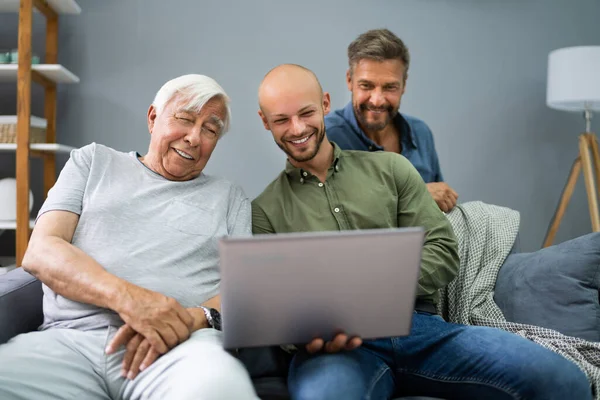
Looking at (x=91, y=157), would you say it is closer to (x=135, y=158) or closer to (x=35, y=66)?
(x=135, y=158)

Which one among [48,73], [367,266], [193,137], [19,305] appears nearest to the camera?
[367,266]

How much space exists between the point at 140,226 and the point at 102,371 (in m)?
0.34

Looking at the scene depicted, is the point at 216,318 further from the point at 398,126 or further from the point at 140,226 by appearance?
the point at 398,126

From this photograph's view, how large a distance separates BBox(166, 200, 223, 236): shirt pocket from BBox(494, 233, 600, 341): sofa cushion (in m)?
0.82

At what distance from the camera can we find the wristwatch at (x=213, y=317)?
1156 millimetres

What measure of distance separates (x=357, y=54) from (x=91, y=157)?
109 cm

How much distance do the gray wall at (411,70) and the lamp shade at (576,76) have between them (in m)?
0.36

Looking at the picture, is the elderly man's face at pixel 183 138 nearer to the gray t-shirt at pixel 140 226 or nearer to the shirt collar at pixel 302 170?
the gray t-shirt at pixel 140 226

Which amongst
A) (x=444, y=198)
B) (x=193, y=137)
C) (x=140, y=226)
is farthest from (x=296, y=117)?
(x=444, y=198)

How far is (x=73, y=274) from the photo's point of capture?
1.11 m

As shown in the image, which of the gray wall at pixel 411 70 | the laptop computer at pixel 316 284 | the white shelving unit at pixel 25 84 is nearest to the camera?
the laptop computer at pixel 316 284

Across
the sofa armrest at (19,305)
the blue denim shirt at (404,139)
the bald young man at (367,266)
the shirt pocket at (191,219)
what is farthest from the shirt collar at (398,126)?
the sofa armrest at (19,305)

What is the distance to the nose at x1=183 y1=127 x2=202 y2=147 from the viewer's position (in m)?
1.36

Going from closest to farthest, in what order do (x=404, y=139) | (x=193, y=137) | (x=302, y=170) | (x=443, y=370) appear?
(x=443, y=370) → (x=193, y=137) → (x=302, y=170) → (x=404, y=139)
